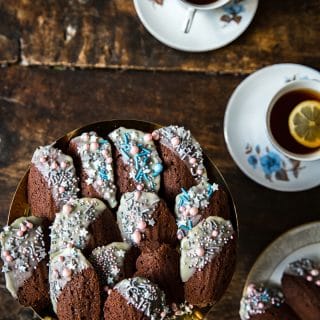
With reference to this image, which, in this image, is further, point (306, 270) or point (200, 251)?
point (306, 270)

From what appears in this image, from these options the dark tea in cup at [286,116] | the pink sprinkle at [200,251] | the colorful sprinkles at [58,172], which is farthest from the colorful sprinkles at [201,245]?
the dark tea in cup at [286,116]

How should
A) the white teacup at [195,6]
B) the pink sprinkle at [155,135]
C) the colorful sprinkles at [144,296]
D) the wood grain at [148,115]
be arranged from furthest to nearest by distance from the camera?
the wood grain at [148,115] < the white teacup at [195,6] < the pink sprinkle at [155,135] < the colorful sprinkles at [144,296]

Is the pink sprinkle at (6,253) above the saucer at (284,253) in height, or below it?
above

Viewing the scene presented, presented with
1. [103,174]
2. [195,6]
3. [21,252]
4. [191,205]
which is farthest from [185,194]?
[195,6]

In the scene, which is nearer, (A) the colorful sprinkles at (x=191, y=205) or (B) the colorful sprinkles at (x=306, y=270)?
(A) the colorful sprinkles at (x=191, y=205)

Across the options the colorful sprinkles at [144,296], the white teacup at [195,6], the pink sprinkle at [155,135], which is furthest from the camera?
the white teacup at [195,6]

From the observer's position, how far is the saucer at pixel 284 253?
132 centimetres

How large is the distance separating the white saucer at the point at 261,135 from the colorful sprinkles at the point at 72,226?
40 cm

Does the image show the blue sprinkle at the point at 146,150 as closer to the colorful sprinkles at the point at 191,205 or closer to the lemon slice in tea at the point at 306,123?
the colorful sprinkles at the point at 191,205

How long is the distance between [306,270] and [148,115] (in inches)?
17.9

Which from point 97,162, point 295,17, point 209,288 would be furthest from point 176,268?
point 295,17

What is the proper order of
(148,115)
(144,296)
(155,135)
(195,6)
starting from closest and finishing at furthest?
(144,296) → (155,135) → (195,6) → (148,115)

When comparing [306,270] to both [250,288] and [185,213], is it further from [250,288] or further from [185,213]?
[185,213]

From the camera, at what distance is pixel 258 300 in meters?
1.30
